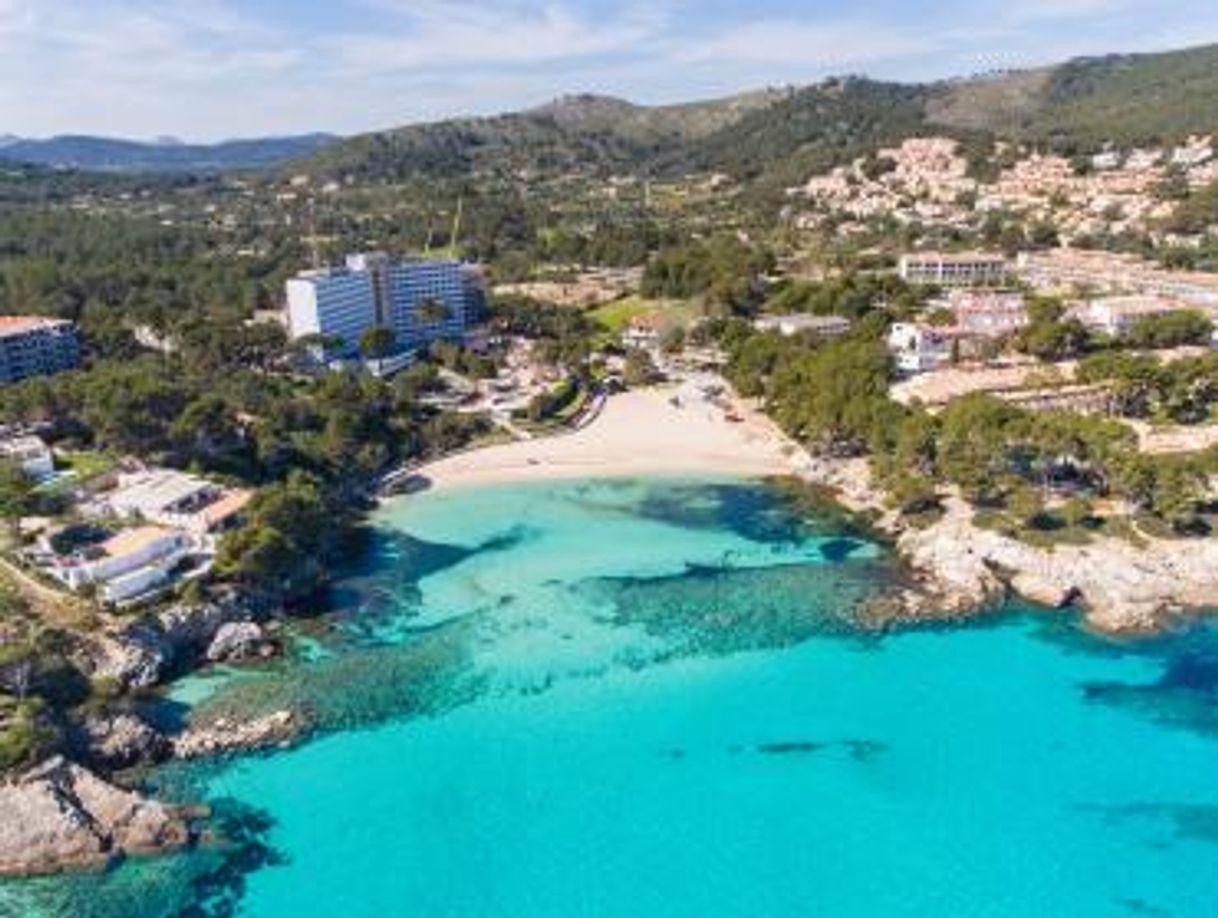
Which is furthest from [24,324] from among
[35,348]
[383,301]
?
[383,301]

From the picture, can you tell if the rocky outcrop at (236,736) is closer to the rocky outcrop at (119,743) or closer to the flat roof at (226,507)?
the rocky outcrop at (119,743)

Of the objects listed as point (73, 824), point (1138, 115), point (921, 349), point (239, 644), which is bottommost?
point (73, 824)

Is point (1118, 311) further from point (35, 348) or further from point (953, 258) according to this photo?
point (35, 348)

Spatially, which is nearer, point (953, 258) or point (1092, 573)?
point (1092, 573)

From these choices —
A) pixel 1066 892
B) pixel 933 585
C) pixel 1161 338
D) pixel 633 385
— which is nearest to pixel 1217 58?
pixel 1161 338

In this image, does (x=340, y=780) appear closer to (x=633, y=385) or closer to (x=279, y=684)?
(x=279, y=684)
